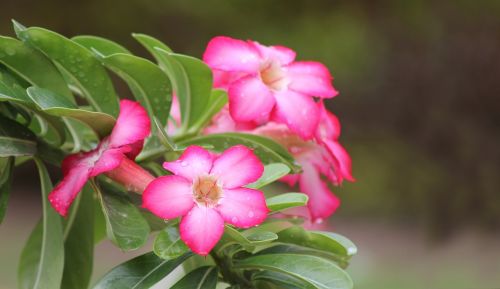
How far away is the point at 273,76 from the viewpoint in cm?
63

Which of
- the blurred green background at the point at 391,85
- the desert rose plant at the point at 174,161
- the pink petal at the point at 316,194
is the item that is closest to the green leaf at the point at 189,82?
the desert rose plant at the point at 174,161

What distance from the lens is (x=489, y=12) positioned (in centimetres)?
443

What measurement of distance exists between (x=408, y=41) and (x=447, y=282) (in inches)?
64.6

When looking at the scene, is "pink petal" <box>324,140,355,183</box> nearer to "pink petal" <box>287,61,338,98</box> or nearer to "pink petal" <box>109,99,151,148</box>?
"pink petal" <box>287,61,338,98</box>

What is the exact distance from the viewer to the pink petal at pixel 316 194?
660 mm

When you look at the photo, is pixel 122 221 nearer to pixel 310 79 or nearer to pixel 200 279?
pixel 200 279

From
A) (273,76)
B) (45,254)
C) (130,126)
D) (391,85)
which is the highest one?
(391,85)

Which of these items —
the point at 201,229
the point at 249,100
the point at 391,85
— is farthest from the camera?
the point at 391,85

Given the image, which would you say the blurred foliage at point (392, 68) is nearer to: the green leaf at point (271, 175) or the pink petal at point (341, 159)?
the pink petal at point (341, 159)

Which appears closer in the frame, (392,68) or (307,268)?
(307,268)

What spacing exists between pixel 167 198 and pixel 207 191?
29 mm

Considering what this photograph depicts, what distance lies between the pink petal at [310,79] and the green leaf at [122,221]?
16 centimetres

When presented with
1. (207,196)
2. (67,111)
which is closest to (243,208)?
(207,196)

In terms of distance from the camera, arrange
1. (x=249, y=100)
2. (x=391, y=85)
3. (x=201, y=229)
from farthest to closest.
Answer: (x=391, y=85), (x=249, y=100), (x=201, y=229)
